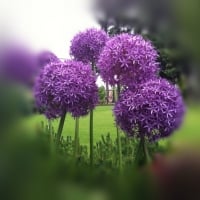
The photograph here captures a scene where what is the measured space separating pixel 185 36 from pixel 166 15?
5 centimetres

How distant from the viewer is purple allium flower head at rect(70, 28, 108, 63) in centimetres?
93

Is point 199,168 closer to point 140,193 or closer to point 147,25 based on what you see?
point 140,193

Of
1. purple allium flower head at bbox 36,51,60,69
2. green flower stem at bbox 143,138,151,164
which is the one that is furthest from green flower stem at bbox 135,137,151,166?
purple allium flower head at bbox 36,51,60,69

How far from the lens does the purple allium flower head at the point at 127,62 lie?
2.80 feet

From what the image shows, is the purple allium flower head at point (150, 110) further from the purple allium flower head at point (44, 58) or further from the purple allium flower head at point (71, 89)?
the purple allium flower head at point (44, 58)

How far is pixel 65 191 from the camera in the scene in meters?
0.61

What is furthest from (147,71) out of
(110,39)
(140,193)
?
(140,193)

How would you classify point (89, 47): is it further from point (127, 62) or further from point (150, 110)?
point (150, 110)

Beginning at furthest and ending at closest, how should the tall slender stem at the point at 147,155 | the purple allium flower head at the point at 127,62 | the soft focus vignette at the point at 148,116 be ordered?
the purple allium flower head at the point at 127,62 → the tall slender stem at the point at 147,155 → the soft focus vignette at the point at 148,116

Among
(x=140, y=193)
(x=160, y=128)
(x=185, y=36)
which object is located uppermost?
(x=185, y=36)

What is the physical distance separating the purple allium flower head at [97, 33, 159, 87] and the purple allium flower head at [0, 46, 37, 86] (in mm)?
262

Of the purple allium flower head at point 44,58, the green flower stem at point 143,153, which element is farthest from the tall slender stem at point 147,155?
the purple allium flower head at point 44,58

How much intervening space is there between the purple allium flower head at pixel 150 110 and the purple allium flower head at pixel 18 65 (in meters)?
0.28

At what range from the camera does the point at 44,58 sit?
0.69 metres
